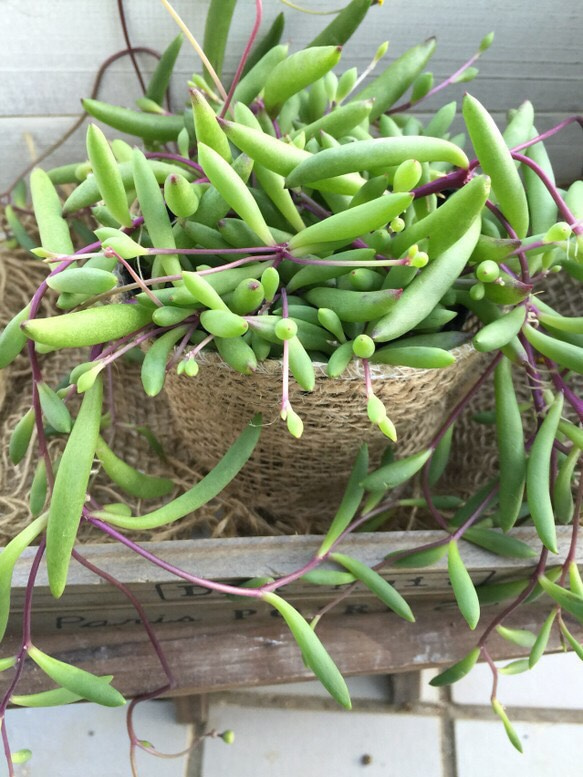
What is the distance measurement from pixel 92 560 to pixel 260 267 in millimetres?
281

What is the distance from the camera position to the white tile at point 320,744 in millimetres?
865

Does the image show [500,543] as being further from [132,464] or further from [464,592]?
[132,464]

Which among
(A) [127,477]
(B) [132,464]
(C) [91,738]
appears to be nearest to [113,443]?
(B) [132,464]

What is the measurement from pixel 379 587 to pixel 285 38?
0.59 meters

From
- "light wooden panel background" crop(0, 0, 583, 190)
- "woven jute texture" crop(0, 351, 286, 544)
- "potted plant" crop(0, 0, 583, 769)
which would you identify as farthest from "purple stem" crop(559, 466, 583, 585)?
"light wooden panel background" crop(0, 0, 583, 190)

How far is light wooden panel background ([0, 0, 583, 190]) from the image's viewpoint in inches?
29.5

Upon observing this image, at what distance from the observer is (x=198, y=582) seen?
50 cm

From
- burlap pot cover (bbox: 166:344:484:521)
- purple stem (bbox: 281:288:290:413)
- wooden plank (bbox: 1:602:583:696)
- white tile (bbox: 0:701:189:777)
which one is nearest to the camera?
purple stem (bbox: 281:288:290:413)

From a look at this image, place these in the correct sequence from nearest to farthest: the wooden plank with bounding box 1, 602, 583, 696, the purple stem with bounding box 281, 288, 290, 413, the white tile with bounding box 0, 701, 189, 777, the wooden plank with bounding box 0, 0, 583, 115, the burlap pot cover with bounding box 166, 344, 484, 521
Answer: the purple stem with bounding box 281, 288, 290, 413 → the burlap pot cover with bounding box 166, 344, 484, 521 → the wooden plank with bounding box 1, 602, 583, 696 → the wooden plank with bounding box 0, 0, 583, 115 → the white tile with bounding box 0, 701, 189, 777

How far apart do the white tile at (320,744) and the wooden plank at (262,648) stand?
0.89 ft

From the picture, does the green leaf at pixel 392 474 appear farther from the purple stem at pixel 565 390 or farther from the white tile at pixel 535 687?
the white tile at pixel 535 687

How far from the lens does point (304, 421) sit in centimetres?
54

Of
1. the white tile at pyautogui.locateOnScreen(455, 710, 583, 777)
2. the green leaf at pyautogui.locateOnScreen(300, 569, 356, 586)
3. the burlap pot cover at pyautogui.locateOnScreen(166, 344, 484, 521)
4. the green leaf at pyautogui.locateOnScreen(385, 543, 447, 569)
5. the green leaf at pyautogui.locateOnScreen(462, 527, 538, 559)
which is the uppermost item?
the burlap pot cover at pyautogui.locateOnScreen(166, 344, 484, 521)

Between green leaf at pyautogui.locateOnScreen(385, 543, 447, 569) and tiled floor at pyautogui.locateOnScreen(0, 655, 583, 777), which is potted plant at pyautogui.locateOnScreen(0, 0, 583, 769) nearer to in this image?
green leaf at pyautogui.locateOnScreen(385, 543, 447, 569)
